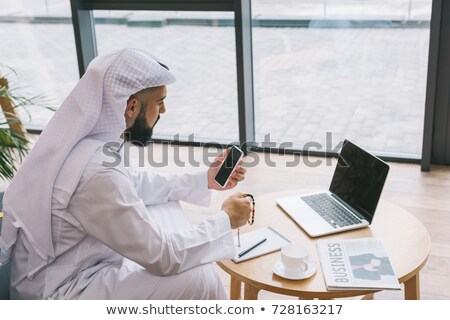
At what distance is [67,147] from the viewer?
1732 mm

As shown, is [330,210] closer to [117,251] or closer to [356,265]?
[356,265]

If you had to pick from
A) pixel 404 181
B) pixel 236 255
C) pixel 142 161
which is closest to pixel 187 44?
pixel 142 161

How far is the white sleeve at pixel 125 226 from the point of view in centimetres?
171

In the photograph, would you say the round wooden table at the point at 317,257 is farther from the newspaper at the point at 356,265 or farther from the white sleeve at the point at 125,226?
the white sleeve at the point at 125,226

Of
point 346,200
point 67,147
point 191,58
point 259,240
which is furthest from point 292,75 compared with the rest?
point 67,147

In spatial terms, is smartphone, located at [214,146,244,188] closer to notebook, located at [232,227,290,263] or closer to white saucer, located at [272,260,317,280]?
notebook, located at [232,227,290,263]

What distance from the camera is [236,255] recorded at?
188 centimetres

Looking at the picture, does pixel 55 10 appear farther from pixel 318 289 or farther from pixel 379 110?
pixel 318 289

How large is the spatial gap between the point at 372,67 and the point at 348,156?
1.65 metres

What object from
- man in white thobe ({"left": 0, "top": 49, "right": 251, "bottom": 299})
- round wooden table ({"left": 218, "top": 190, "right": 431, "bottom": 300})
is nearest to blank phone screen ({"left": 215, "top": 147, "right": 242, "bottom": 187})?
round wooden table ({"left": 218, "top": 190, "right": 431, "bottom": 300})

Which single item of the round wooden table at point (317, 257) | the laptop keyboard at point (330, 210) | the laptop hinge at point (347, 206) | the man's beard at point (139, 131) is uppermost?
the man's beard at point (139, 131)

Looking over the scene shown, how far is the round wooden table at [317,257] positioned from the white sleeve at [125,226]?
181 mm

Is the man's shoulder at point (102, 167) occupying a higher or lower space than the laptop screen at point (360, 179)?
Result: higher

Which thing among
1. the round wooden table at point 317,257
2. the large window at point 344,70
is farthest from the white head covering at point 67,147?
the large window at point 344,70
